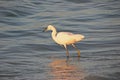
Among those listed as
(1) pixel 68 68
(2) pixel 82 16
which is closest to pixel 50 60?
(1) pixel 68 68

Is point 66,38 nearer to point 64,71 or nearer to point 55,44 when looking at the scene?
point 55,44

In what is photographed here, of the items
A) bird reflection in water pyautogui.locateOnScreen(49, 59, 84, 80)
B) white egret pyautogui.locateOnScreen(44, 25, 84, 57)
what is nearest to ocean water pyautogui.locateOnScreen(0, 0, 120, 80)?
bird reflection in water pyautogui.locateOnScreen(49, 59, 84, 80)

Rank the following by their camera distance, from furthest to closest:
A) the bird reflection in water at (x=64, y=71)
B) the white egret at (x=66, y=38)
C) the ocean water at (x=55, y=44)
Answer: the white egret at (x=66, y=38)
the ocean water at (x=55, y=44)
the bird reflection in water at (x=64, y=71)

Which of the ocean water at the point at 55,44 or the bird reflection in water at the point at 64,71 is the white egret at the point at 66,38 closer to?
the ocean water at the point at 55,44

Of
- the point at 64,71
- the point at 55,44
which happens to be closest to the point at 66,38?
the point at 55,44

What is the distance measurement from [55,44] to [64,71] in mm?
3815

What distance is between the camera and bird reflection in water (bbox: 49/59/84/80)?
1119 cm

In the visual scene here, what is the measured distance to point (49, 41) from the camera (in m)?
16.1

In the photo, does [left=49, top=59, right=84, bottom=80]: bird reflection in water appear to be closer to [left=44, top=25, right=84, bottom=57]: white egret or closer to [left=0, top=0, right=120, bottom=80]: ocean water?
[left=0, top=0, right=120, bottom=80]: ocean water

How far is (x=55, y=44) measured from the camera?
15.7 meters

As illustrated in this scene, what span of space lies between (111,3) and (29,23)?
20.3 feet

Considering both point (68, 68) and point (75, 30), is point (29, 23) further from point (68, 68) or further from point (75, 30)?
point (68, 68)

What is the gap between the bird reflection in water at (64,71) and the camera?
1119 cm

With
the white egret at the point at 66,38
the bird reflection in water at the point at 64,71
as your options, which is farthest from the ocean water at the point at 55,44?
the white egret at the point at 66,38
